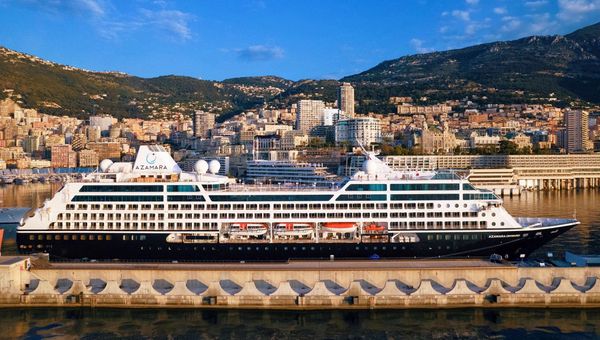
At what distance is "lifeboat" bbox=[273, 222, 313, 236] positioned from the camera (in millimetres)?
26812

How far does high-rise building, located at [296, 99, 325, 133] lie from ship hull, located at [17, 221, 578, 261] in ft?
370

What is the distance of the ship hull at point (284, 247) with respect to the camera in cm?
2648

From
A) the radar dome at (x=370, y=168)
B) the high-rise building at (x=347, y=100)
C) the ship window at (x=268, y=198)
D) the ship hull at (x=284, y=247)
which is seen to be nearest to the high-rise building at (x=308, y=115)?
the high-rise building at (x=347, y=100)

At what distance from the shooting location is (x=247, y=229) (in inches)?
1068

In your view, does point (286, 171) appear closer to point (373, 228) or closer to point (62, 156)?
point (373, 228)

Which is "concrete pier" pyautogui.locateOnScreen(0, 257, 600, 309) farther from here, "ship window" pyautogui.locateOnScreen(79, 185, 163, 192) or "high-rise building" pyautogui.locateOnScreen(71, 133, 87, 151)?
"high-rise building" pyautogui.locateOnScreen(71, 133, 87, 151)

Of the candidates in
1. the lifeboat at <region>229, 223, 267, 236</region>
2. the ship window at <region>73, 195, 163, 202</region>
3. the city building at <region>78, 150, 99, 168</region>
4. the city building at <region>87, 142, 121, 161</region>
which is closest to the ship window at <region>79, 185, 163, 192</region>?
the ship window at <region>73, 195, 163, 202</region>

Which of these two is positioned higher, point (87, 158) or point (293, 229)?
point (87, 158)

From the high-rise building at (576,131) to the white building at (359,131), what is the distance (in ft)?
117

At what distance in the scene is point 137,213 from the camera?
27594mm

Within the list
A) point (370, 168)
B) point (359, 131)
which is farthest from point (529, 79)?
point (370, 168)

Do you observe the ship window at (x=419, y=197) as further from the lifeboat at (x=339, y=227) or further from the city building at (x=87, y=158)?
the city building at (x=87, y=158)

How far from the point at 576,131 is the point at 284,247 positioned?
351ft

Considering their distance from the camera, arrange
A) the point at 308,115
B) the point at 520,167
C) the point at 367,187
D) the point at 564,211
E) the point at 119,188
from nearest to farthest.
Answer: the point at 367,187 < the point at 119,188 < the point at 564,211 < the point at 520,167 < the point at 308,115
